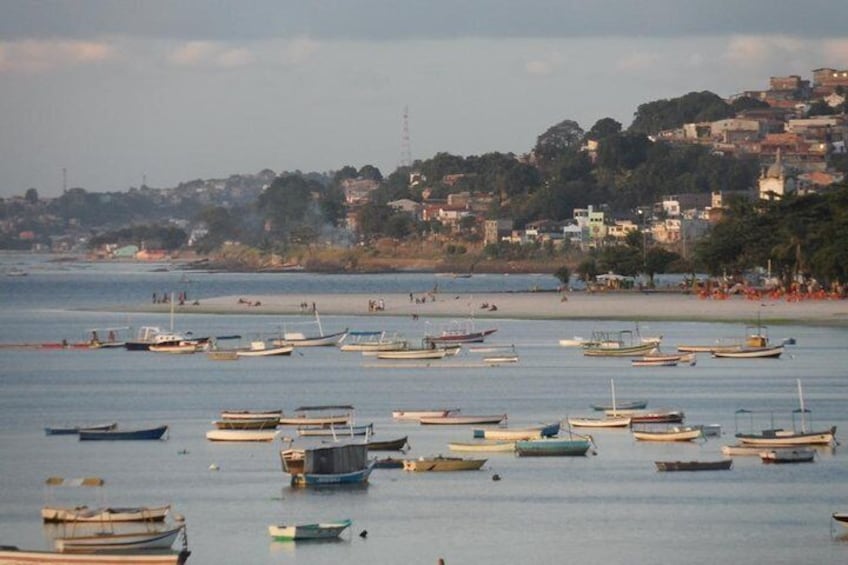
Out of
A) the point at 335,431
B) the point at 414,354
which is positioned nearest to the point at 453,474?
the point at 335,431

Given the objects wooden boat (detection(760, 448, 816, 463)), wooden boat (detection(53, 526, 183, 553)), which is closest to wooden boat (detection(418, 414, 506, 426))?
wooden boat (detection(760, 448, 816, 463))

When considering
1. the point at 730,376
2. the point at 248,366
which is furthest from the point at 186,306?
the point at 730,376

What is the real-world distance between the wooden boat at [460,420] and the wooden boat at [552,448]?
5.36m

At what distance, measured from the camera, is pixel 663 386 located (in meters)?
67.7

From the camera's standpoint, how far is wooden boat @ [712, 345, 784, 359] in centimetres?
7875

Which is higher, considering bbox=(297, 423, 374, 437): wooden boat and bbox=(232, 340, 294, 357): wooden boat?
bbox=(232, 340, 294, 357): wooden boat

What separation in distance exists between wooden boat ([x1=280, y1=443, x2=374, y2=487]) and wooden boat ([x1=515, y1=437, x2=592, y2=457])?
5958 mm

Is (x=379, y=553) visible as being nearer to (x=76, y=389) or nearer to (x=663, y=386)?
(x=663, y=386)

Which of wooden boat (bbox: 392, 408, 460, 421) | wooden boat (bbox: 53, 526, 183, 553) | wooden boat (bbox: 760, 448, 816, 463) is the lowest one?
wooden boat (bbox: 760, 448, 816, 463)

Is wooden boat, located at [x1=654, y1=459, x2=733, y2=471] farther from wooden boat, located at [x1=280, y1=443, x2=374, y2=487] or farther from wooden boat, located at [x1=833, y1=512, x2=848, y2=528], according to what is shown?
wooden boat, located at [x1=833, y1=512, x2=848, y2=528]

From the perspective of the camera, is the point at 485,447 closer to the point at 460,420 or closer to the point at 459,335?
the point at 460,420

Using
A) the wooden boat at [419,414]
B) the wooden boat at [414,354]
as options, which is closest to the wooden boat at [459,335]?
the wooden boat at [414,354]

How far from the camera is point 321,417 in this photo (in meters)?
54.6

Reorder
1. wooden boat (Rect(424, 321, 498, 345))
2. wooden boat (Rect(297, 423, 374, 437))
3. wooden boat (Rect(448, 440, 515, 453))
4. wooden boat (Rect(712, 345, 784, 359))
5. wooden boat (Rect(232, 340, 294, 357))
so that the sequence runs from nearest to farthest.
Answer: wooden boat (Rect(448, 440, 515, 453)) → wooden boat (Rect(297, 423, 374, 437)) → wooden boat (Rect(712, 345, 784, 359)) → wooden boat (Rect(232, 340, 294, 357)) → wooden boat (Rect(424, 321, 498, 345))
